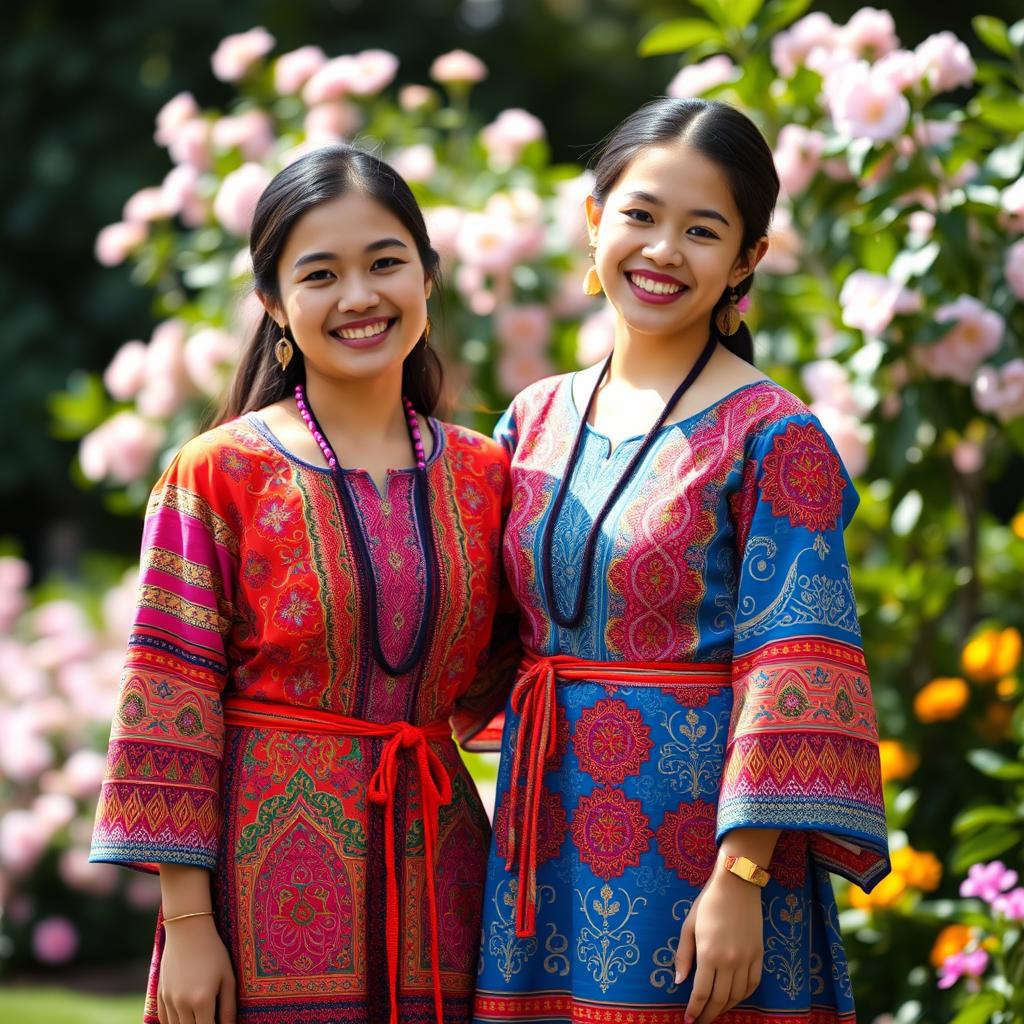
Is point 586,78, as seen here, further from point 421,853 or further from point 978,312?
point 421,853

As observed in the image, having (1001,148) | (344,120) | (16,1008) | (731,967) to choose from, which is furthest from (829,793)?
(16,1008)

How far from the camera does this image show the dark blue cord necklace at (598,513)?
7.41 ft

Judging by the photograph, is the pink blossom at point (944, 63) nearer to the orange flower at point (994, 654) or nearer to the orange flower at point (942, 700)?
the orange flower at point (994, 654)

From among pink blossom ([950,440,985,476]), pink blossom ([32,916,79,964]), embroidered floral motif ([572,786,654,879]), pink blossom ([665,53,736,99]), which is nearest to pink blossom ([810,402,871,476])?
pink blossom ([950,440,985,476])

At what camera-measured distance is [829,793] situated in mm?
2119

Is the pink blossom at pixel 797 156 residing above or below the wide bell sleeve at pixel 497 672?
above

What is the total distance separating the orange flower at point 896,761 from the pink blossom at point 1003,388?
812 mm

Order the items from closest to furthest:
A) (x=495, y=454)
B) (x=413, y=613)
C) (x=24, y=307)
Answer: (x=413, y=613), (x=495, y=454), (x=24, y=307)

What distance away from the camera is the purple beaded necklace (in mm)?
2275

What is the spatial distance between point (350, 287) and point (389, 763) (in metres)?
0.67

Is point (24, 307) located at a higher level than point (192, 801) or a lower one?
higher

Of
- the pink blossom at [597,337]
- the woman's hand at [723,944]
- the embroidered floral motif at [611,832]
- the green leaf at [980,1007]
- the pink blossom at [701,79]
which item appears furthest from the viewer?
the pink blossom at [597,337]

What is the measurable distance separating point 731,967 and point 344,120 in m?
3.23

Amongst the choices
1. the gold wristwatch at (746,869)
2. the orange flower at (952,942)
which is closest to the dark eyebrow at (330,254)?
the gold wristwatch at (746,869)
